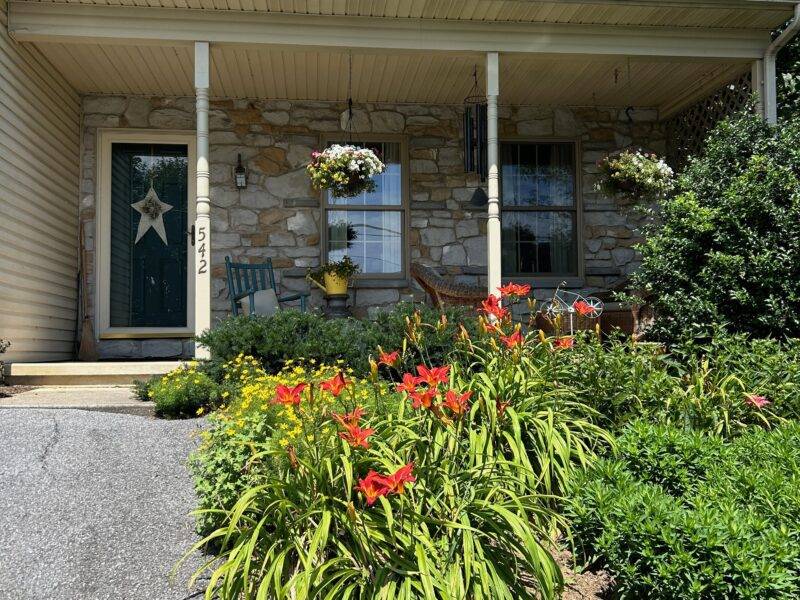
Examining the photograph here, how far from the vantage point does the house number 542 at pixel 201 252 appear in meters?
4.83

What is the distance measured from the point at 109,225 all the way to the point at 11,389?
2.13 meters

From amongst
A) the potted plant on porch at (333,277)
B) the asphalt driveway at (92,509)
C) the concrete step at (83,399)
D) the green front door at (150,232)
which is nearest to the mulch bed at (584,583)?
the asphalt driveway at (92,509)

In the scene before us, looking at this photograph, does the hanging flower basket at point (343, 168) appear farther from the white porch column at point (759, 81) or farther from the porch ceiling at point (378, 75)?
the white porch column at point (759, 81)

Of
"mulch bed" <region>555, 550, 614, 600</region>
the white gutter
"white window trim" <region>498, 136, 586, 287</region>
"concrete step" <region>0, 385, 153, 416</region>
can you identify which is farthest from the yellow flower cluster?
the white gutter

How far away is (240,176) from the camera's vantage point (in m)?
6.25

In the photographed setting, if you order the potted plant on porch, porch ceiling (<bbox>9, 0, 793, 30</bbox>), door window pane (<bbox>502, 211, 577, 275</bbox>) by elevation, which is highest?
porch ceiling (<bbox>9, 0, 793, 30</bbox>)

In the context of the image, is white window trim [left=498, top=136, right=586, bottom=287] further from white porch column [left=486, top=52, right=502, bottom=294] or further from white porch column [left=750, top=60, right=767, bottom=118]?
white porch column [left=750, top=60, right=767, bottom=118]

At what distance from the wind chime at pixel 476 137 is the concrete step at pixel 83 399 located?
11.1 ft

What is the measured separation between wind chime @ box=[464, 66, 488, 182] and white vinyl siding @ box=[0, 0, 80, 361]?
140 inches

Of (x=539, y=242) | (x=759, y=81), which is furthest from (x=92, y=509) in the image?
(x=759, y=81)

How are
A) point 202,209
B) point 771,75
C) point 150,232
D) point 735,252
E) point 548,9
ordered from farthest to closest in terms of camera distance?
point 150,232 → point 771,75 → point 548,9 → point 202,209 → point 735,252

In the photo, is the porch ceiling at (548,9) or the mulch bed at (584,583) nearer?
the mulch bed at (584,583)

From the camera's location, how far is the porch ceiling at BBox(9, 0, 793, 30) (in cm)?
481

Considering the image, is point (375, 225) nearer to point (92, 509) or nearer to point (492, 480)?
point (92, 509)
